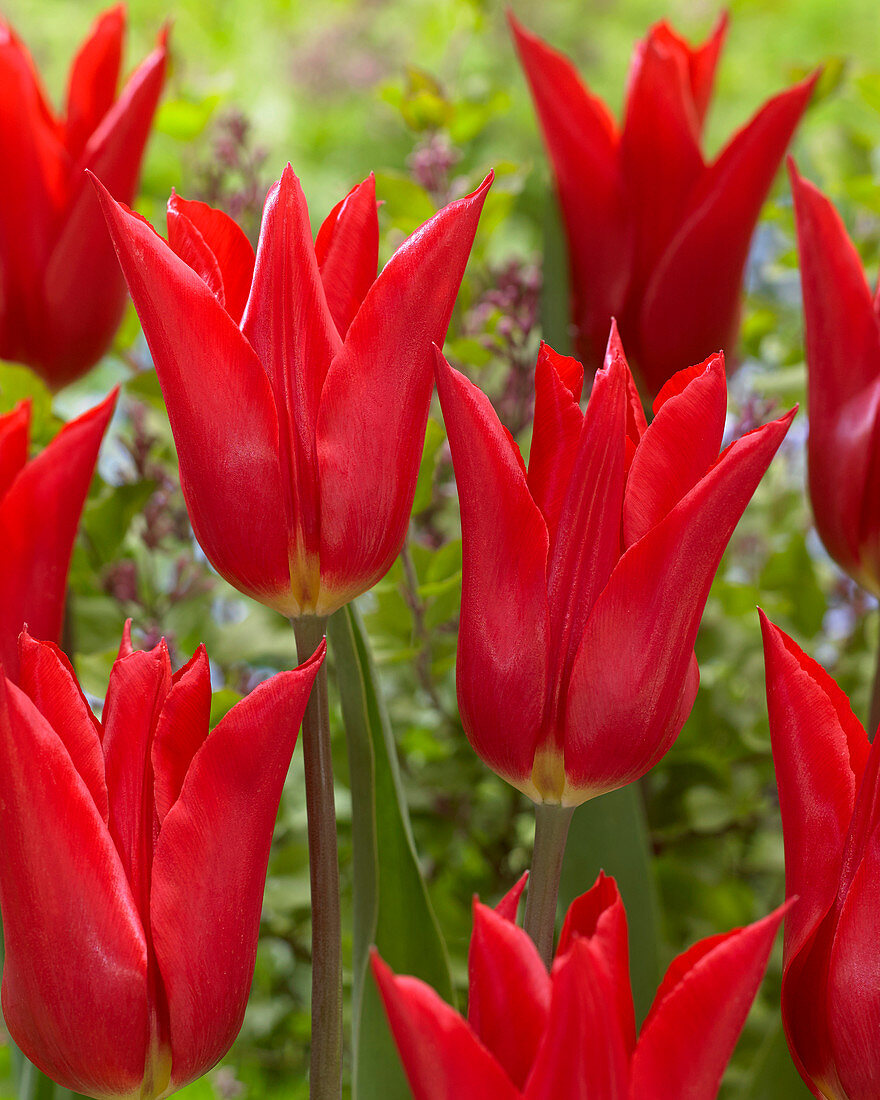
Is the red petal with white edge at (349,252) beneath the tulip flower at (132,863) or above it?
above

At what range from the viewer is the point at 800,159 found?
0.54 meters

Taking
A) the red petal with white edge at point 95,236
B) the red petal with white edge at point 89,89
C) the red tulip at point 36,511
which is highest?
the red petal with white edge at point 89,89

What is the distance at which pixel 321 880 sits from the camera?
0.26m

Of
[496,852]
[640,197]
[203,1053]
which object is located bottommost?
[496,852]

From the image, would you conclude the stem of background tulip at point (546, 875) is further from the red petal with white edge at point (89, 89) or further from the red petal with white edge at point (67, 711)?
the red petal with white edge at point (89, 89)

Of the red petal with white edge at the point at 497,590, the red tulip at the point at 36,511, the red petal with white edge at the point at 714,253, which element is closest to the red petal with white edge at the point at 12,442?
the red tulip at the point at 36,511

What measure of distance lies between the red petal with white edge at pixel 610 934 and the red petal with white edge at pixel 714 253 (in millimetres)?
237

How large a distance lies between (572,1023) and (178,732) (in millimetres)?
91

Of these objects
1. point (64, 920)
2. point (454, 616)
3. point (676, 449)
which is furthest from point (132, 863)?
point (454, 616)

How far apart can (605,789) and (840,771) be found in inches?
1.7

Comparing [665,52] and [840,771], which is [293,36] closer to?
[665,52]

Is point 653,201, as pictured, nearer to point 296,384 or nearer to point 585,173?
point 585,173

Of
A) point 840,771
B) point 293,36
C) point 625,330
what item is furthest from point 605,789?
point 293,36

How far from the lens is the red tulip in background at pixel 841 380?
0.31 metres
